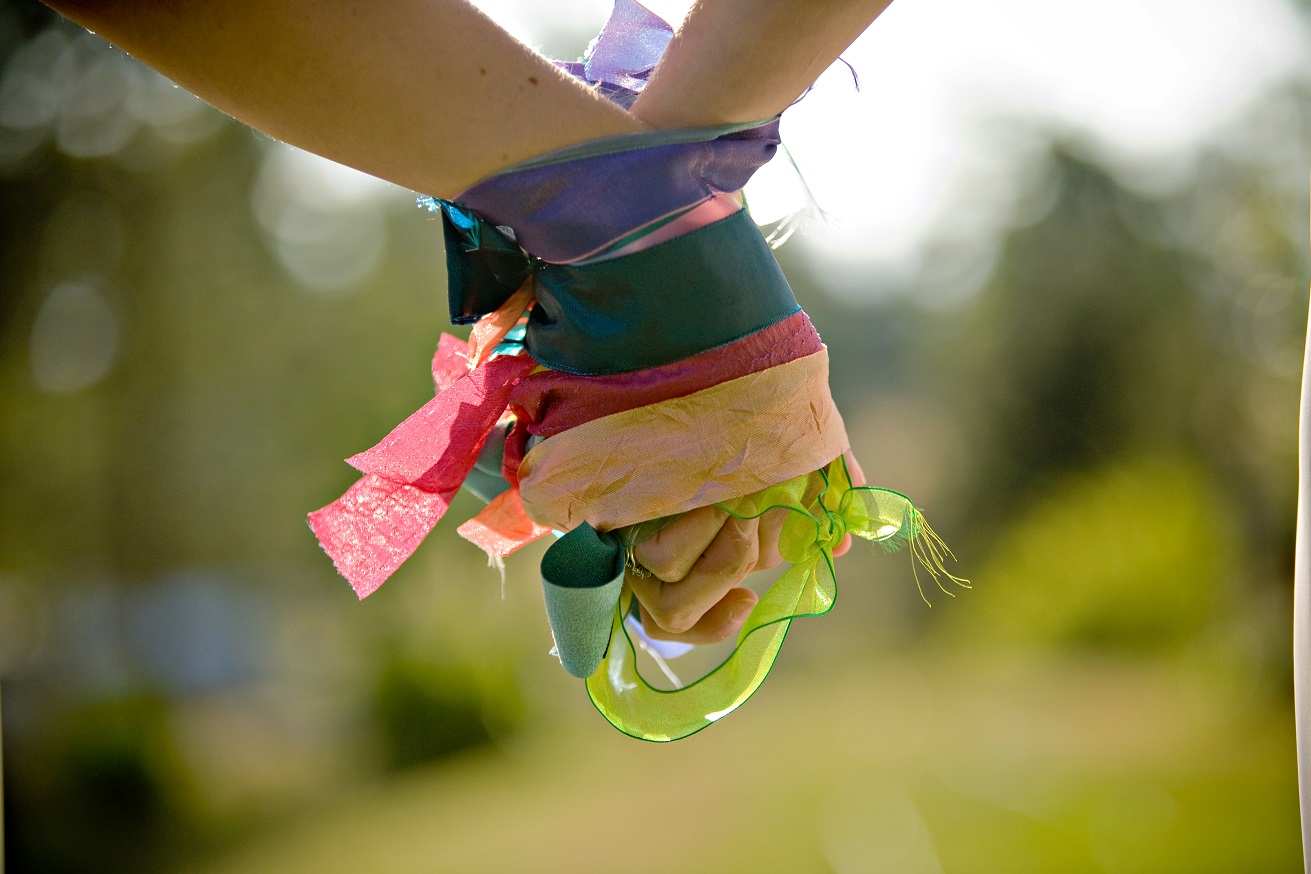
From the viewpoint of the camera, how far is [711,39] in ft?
1.90

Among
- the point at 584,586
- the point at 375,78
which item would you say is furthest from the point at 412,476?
the point at 375,78

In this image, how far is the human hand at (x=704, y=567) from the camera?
2.19ft

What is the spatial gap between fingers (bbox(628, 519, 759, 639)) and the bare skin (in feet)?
0.94

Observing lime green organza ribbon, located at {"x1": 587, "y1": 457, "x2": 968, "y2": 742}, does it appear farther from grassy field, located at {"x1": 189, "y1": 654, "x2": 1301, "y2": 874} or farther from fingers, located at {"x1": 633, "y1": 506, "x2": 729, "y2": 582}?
grassy field, located at {"x1": 189, "y1": 654, "x2": 1301, "y2": 874}

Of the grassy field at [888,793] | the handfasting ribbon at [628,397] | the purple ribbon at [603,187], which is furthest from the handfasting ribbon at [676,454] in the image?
the grassy field at [888,793]

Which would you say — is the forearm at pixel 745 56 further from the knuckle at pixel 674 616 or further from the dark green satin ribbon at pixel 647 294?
the knuckle at pixel 674 616

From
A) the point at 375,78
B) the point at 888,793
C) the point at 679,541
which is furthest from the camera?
the point at 888,793

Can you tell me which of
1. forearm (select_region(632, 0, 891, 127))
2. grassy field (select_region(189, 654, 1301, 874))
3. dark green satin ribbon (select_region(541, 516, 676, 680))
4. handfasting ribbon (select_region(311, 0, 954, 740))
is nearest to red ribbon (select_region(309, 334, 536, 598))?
handfasting ribbon (select_region(311, 0, 954, 740))

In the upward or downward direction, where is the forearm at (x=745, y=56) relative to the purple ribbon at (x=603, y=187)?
upward

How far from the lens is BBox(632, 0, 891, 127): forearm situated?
56 cm

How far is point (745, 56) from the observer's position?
0.57 metres

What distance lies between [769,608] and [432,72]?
0.42 meters

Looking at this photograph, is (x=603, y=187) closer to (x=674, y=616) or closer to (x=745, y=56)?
(x=745, y=56)

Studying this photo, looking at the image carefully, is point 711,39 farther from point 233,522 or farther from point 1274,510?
point 1274,510
